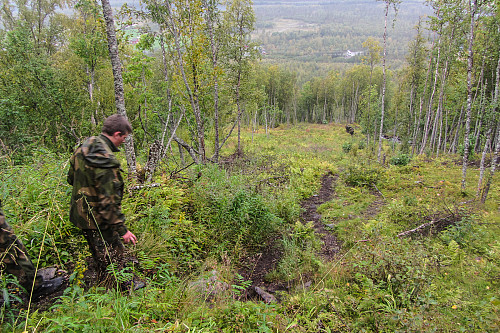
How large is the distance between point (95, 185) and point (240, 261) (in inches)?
134

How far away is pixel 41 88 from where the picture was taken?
40.3 feet

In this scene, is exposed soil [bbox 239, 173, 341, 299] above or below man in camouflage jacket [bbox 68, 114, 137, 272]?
below

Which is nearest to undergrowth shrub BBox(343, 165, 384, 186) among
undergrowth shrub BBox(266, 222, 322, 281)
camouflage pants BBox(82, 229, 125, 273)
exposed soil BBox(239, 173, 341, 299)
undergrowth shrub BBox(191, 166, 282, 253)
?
exposed soil BBox(239, 173, 341, 299)

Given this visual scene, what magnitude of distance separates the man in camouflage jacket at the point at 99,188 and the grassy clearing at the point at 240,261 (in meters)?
0.35

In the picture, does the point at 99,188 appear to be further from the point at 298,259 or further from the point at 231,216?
the point at 298,259

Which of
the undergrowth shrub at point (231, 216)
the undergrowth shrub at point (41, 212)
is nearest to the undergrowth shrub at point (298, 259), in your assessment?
the undergrowth shrub at point (231, 216)

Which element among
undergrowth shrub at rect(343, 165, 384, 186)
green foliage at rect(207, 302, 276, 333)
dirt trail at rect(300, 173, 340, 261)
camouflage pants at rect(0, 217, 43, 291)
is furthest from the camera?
undergrowth shrub at rect(343, 165, 384, 186)

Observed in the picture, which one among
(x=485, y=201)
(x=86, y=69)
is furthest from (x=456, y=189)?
(x=86, y=69)

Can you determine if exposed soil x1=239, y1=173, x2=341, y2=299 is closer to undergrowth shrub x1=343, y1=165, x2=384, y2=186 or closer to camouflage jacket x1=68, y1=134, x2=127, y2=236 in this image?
camouflage jacket x1=68, y1=134, x2=127, y2=236

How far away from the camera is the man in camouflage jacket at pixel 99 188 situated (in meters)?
2.61

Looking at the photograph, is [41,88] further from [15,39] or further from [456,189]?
[456,189]

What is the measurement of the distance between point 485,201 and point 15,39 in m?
22.5

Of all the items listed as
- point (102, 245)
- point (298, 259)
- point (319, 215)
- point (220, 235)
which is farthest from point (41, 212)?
point (319, 215)

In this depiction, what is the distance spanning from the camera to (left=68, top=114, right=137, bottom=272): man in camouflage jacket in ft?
8.55
